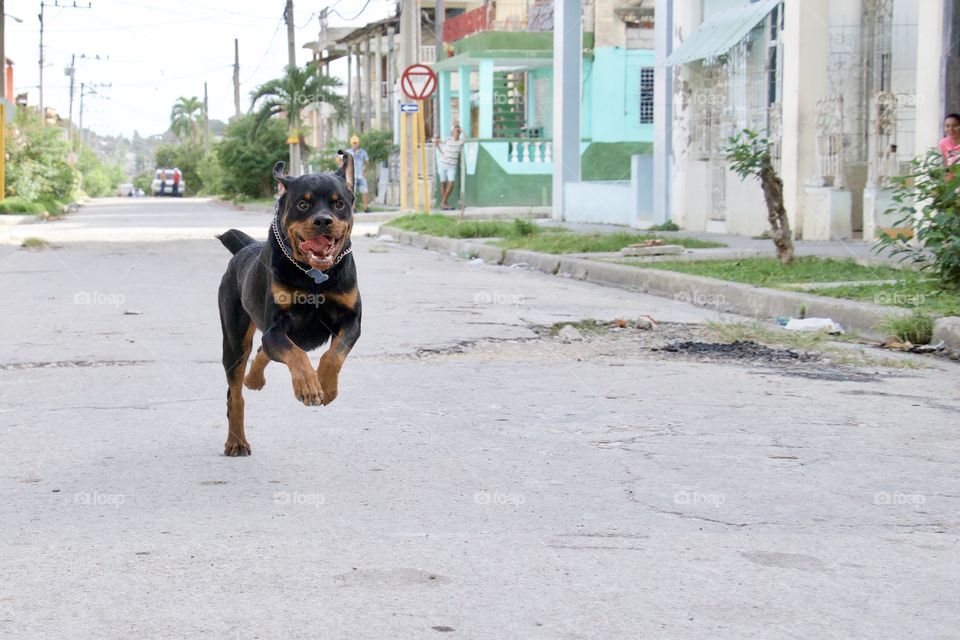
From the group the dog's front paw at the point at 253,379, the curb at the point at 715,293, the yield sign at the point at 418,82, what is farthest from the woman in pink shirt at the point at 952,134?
the yield sign at the point at 418,82

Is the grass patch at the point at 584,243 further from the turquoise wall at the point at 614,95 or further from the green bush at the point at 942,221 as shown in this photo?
the turquoise wall at the point at 614,95

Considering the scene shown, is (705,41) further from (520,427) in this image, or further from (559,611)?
(559,611)

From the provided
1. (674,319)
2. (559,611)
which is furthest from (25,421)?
(674,319)

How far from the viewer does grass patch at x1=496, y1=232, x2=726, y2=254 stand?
59.4 feet

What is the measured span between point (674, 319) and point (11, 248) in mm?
13558

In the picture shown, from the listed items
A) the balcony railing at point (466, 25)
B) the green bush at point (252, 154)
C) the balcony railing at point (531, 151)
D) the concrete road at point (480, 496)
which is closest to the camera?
the concrete road at point (480, 496)

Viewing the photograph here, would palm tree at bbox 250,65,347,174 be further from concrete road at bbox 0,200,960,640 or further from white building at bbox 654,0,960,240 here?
concrete road at bbox 0,200,960,640

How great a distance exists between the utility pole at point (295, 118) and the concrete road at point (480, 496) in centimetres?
3736

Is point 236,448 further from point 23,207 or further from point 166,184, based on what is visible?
point 166,184

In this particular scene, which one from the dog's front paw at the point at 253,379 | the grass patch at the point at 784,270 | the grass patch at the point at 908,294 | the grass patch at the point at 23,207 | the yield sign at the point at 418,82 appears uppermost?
the yield sign at the point at 418,82

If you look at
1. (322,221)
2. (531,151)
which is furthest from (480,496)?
(531,151)

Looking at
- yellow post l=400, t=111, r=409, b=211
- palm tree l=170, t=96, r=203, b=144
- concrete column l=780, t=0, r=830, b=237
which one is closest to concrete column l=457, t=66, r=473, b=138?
yellow post l=400, t=111, r=409, b=211

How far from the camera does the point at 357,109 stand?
5528cm

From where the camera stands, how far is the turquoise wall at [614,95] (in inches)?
1497
